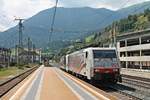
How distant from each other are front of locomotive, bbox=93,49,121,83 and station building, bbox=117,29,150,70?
164ft

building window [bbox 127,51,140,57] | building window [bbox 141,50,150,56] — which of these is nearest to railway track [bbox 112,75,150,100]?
building window [bbox 141,50,150,56]

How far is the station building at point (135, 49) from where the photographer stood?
267 feet

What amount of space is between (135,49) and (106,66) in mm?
62306

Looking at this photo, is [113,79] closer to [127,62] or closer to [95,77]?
[95,77]

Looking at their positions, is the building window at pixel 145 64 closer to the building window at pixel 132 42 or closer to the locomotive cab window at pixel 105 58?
the building window at pixel 132 42

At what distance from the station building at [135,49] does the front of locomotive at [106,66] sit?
50.1 m

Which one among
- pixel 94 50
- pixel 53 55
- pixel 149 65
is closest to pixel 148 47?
pixel 149 65

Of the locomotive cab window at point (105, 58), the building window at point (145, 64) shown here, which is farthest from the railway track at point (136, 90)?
the building window at point (145, 64)

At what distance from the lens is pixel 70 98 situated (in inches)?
774

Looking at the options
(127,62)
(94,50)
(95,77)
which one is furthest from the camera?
(127,62)

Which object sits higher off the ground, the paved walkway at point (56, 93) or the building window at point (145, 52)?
the building window at point (145, 52)

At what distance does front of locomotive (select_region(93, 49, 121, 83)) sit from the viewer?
26.4 m

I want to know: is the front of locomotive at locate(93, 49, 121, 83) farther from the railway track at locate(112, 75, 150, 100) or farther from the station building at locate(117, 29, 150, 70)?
the station building at locate(117, 29, 150, 70)

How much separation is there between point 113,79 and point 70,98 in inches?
302
